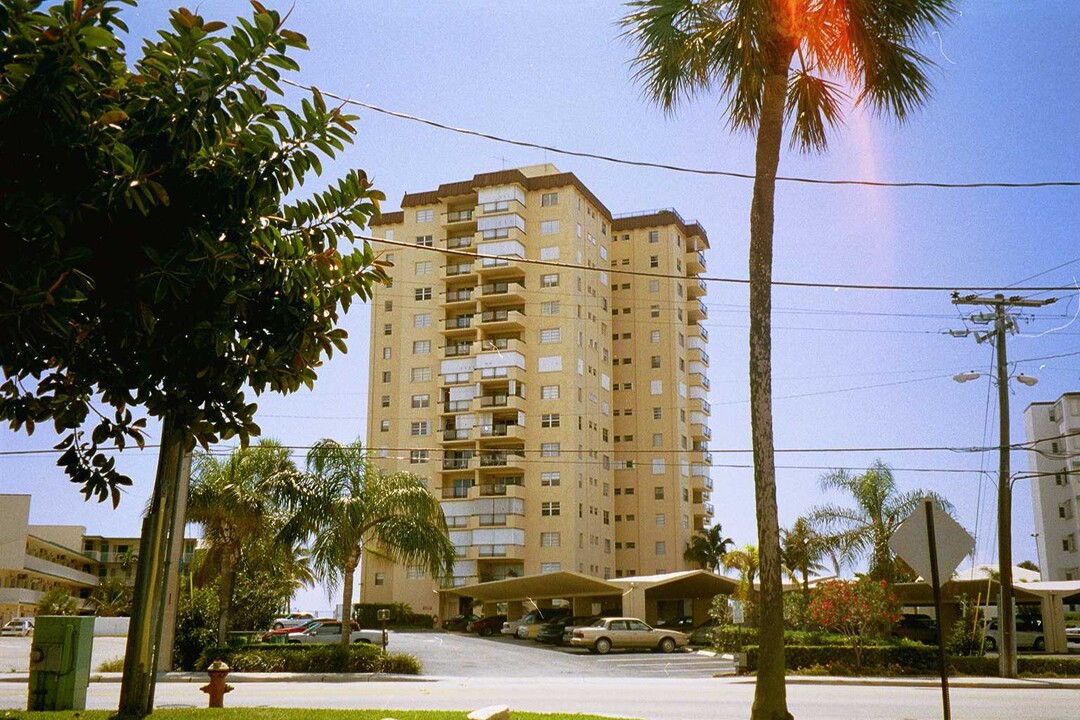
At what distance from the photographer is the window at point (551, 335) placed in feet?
248

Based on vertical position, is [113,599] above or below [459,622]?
above

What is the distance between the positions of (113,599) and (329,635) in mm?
47896

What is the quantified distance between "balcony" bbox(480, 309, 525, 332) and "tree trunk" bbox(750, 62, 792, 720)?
Result: 59983mm

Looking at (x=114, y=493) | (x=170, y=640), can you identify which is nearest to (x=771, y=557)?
(x=114, y=493)

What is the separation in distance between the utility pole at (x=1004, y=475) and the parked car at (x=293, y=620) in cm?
3017

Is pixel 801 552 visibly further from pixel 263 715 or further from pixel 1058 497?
pixel 1058 497

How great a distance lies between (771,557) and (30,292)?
397 inches

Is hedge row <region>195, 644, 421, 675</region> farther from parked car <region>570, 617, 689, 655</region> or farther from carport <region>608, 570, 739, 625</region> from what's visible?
carport <region>608, 570, 739, 625</region>

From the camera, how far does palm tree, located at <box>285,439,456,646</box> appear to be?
28.5 metres

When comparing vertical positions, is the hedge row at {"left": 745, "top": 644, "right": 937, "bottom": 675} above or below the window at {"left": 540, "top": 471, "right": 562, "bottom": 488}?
below

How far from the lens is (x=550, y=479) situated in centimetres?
7306

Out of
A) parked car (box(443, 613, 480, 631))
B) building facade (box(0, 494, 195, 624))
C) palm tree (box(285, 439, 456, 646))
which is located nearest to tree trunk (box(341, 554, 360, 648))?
palm tree (box(285, 439, 456, 646))

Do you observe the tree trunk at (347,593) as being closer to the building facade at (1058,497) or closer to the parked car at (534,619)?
the parked car at (534,619)

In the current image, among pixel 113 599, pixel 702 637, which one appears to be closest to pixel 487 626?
pixel 702 637
